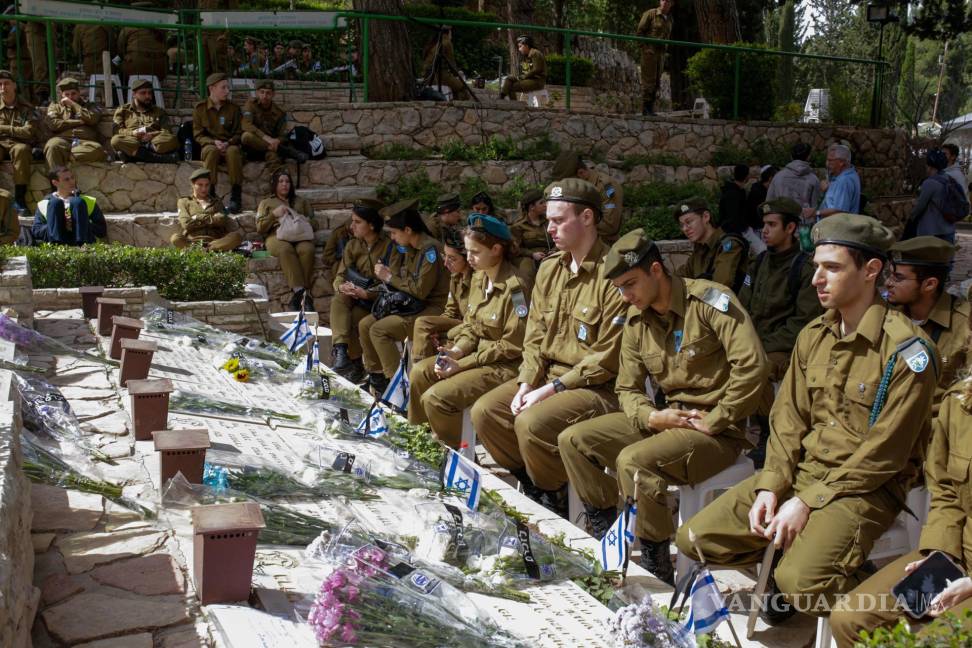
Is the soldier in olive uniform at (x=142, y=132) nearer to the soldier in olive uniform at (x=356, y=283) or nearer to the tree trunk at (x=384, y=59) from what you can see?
the tree trunk at (x=384, y=59)

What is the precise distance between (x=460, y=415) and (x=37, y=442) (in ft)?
7.71

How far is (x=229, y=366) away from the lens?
6965mm

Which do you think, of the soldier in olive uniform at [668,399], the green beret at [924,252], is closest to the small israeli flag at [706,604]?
the soldier in olive uniform at [668,399]

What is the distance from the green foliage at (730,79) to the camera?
15.1m

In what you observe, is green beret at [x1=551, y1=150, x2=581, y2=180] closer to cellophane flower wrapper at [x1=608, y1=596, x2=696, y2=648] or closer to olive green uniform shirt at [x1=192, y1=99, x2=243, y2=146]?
olive green uniform shirt at [x1=192, y1=99, x2=243, y2=146]

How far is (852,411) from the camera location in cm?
373

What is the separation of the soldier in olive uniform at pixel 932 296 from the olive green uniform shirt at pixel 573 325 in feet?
4.48

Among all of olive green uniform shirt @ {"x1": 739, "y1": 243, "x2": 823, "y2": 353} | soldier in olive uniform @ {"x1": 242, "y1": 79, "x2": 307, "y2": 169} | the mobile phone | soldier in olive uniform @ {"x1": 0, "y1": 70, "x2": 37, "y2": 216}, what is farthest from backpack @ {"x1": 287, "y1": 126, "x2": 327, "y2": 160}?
the mobile phone

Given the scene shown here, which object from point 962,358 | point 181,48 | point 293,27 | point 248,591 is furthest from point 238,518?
point 181,48

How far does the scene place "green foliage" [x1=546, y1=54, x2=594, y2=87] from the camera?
18344mm

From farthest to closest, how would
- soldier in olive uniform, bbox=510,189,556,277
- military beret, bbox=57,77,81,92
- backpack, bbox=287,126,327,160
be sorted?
backpack, bbox=287,126,327,160
military beret, bbox=57,77,81,92
soldier in olive uniform, bbox=510,189,556,277

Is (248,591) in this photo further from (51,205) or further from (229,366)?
(51,205)

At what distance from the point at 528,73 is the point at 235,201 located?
A: 563 centimetres

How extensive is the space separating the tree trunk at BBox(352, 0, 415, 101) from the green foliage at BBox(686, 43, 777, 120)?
4953mm
